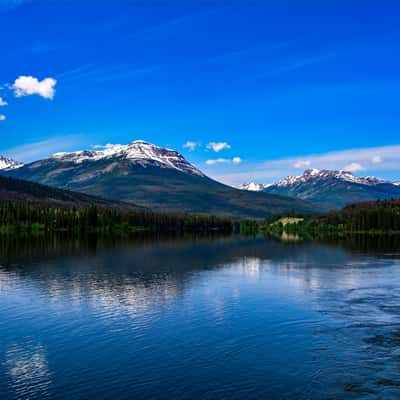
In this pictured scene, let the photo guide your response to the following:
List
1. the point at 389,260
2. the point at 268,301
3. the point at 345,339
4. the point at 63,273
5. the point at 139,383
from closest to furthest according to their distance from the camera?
the point at 139,383 < the point at 345,339 < the point at 268,301 < the point at 63,273 < the point at 389,260

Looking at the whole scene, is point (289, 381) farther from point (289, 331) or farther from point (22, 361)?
point (22, 361)

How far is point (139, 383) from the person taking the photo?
35.8m

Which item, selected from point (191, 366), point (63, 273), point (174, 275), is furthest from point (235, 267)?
point (191, 366)

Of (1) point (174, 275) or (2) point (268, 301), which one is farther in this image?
(1) point (174, 275)

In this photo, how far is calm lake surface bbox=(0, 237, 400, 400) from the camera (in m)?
35.0

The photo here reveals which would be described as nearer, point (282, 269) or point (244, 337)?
point (244, 337)

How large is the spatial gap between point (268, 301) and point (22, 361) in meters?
37.2

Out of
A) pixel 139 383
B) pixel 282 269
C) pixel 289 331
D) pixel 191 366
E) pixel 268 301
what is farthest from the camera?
pixel 282 269

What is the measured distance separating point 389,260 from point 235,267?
45.3m

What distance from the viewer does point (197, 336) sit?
159ft

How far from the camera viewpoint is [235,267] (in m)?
113

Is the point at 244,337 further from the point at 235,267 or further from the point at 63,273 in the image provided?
the point at 235,267

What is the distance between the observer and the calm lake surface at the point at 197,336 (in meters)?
35.0

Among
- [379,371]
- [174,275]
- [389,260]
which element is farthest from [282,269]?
[379,371]
